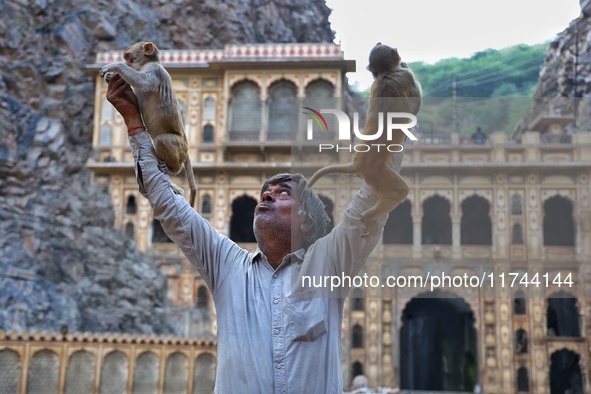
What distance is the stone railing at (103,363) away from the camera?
54.9ft

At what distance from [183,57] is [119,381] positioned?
13.7 meters

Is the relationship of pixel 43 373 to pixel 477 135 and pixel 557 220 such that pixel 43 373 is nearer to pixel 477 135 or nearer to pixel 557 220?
pixel 477 135

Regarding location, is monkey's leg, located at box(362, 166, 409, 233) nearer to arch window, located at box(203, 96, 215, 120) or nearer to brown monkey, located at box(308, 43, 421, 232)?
brown monkey, located at box(308, 43, 421, 232)

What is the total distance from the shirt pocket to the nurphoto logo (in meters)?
0.74

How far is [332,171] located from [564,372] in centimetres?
2294

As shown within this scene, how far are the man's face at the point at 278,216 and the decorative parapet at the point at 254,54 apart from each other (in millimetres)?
23027

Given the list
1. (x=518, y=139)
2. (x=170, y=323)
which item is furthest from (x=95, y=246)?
(x=518, y=139)

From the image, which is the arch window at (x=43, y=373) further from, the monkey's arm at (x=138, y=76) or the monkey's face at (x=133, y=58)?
the monkey's arm at (x=138, y=76)

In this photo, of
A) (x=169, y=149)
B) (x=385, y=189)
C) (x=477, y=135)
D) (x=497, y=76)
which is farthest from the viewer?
(x=497, y=76)

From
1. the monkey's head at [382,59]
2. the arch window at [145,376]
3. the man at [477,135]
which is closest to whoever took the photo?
the monkey's head at [382,59]

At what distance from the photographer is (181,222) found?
11.4ft

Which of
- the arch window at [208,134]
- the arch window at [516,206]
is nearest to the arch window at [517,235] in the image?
the arch window at [516,206]

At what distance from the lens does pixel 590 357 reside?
70.7 feet

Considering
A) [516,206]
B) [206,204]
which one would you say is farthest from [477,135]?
[206,204]
